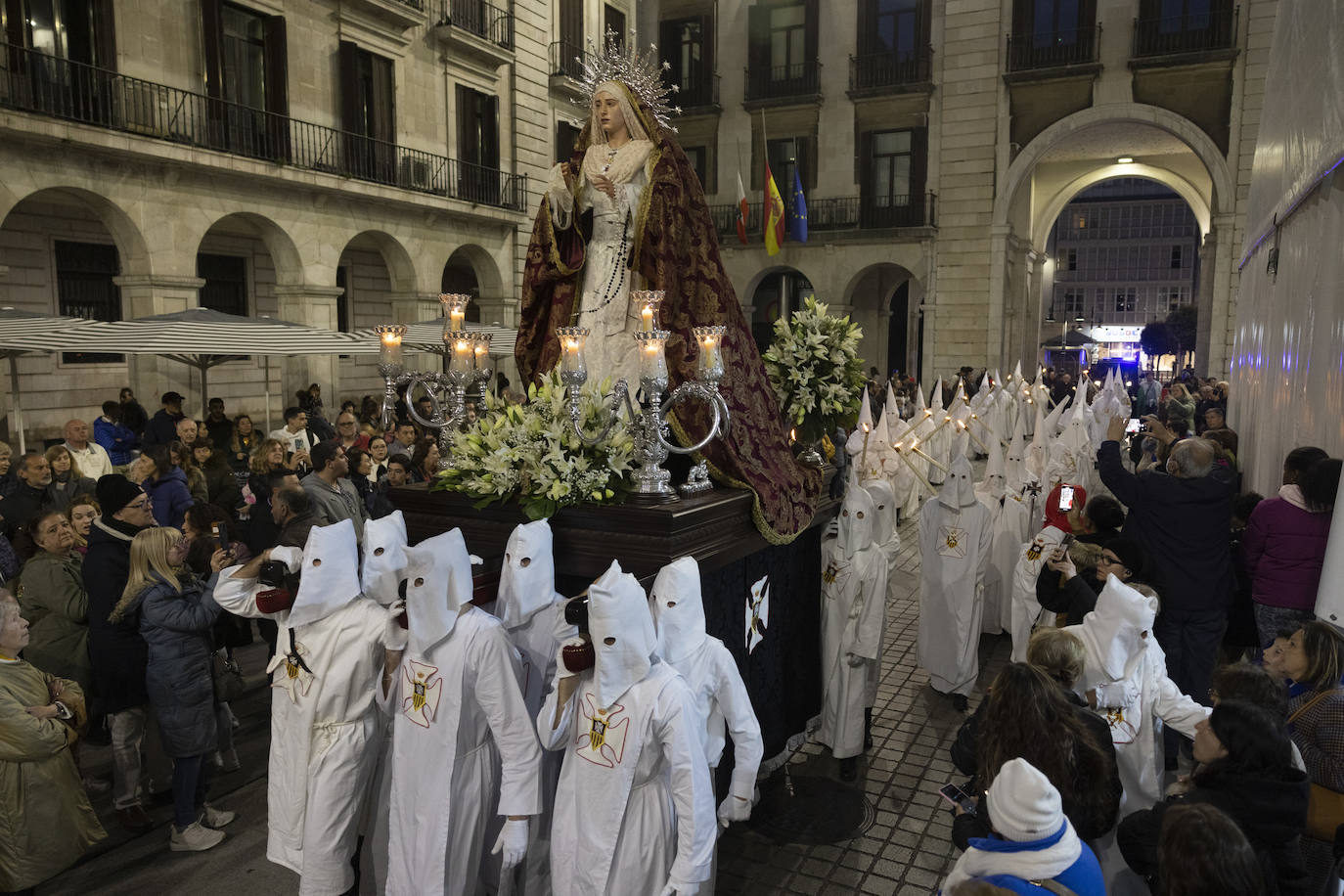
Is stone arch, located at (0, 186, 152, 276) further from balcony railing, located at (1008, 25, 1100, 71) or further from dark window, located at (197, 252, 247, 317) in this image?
balcony railing, located at (1008, 25, 1100, 71)

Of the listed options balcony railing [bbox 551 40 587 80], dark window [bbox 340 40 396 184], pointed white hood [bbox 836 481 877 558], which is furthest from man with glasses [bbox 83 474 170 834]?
balcony railing [bbox 551 40 587 80]

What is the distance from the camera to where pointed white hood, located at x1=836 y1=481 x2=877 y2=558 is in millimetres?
5449

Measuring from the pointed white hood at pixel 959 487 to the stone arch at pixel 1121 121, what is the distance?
682 inches

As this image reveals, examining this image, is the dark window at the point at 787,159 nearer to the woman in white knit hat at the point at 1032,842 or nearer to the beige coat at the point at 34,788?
the beige coat at the point at 34,788

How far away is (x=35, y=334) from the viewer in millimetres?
8969

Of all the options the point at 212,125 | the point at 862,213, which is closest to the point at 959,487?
the point at 212,125

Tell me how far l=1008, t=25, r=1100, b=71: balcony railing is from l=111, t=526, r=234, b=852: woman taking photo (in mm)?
21900

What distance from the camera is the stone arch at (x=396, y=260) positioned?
17.6m

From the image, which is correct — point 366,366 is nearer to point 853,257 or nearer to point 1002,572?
point 853,257

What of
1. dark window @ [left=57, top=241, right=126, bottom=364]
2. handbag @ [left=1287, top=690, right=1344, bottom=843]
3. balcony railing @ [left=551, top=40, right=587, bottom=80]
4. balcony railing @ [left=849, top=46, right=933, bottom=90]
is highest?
balcony railing @ [left=849, top=46, right=933, bottom=90]

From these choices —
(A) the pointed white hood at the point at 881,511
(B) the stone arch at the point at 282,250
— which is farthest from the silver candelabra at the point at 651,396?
(B) the stone arch at the point at 282,250

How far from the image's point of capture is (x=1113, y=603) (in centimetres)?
374

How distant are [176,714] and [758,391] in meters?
3.38

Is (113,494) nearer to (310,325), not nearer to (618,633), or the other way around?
(618,633)
